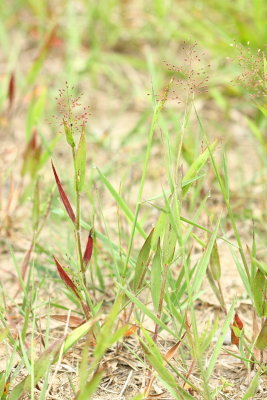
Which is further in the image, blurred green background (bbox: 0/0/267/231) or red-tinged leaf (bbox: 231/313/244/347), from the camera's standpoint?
blurred green background (bbox: 0/0/267/231)

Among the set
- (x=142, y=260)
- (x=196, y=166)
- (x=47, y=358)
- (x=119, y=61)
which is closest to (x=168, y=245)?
(x=142, y=260)

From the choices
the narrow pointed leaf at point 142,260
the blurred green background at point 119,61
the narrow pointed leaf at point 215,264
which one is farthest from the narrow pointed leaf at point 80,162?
the blurred green background at point 119,61

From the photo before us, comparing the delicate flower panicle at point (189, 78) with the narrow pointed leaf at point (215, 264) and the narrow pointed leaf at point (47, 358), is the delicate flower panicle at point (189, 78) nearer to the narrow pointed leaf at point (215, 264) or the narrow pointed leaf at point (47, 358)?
the narrow pointed leaf at point (215, 264)

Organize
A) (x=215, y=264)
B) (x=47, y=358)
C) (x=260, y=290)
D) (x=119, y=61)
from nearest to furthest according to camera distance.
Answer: (x=47, y=358) < (x=260, y=290) < (x=215, y=264) < (x=119, y=61)

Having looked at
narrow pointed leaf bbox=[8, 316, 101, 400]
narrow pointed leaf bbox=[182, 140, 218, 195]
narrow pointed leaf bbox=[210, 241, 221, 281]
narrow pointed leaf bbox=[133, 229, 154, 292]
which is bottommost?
narrow pointed leaf bbox=[8, 316, 101, 400]

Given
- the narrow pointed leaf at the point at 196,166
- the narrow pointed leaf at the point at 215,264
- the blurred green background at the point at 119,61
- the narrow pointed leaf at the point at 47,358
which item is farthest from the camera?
the blurred green background at the point at 119,61

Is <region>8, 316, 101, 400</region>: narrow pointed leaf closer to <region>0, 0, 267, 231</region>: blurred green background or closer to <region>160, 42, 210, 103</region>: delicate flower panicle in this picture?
<region>160, 42, 210, 103</region>: delicate flower panicle

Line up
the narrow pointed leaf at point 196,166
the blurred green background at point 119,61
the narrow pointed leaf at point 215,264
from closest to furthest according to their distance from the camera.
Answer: the narrow pointed leaf at point 196,166, the narrow pointed leaf at point 215,264, the blurred green background at point 119,61

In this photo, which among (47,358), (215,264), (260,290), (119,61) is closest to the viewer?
(47,358)

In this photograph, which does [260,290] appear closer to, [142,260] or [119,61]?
[142,260]

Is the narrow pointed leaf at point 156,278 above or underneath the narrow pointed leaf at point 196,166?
underneath

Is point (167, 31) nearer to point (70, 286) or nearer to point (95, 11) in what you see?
point (95, 11)

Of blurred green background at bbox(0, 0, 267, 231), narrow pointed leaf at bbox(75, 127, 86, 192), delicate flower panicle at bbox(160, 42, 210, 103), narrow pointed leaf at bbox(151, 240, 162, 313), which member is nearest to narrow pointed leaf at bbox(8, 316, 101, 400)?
narrow pointed leaf at bbox(151, 240, 162, 313)

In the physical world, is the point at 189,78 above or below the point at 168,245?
above
